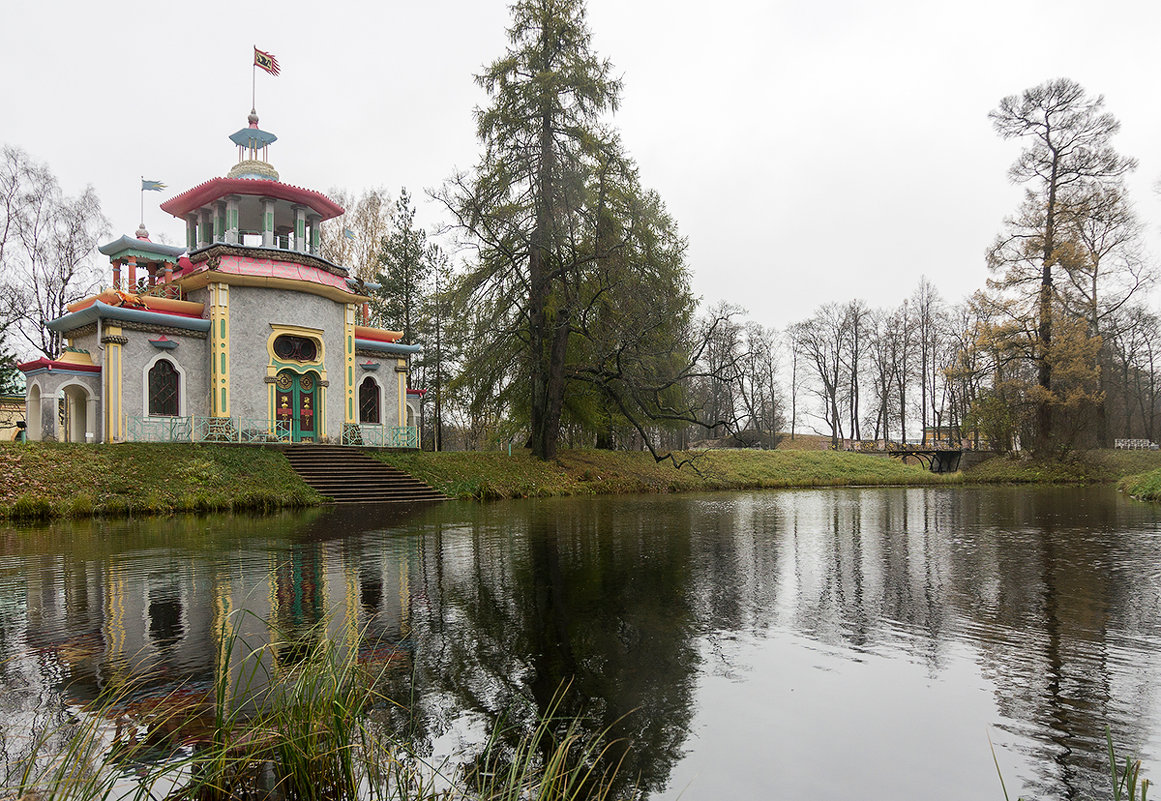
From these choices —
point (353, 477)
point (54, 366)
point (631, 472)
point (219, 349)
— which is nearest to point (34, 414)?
point (54, 366)

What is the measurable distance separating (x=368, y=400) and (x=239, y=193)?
29.2ft

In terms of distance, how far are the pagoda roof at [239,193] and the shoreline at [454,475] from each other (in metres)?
9.40

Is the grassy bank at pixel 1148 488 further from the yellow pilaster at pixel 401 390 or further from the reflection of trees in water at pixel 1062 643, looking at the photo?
the yellow pilaster at pixel 401 390

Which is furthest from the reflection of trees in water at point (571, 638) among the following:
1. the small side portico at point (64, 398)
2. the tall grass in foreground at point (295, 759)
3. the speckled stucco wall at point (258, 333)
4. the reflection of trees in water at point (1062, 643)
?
the small side portico at point (64, 398)

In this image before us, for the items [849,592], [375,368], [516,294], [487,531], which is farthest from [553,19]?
[849,592]

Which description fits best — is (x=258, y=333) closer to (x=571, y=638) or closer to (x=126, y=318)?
(x=126, y=318)

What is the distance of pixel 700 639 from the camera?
5.54 meters

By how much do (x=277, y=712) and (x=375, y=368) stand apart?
26.5 metres

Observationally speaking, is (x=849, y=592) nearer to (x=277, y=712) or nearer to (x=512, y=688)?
(x=512, y=688)

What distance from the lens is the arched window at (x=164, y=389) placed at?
22688mm

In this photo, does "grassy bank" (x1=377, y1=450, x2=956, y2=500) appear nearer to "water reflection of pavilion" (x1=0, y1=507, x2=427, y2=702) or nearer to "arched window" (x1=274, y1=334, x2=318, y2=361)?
"arched window" (x1=274, y1=334, x2=318, y2=361)

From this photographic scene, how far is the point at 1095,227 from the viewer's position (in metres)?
33.8

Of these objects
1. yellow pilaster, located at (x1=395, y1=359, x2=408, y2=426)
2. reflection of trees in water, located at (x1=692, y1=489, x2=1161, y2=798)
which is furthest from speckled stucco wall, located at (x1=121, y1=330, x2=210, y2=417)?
reflection of trees in water, located at (x1=692, y1=489, x2=1161, y2=798)

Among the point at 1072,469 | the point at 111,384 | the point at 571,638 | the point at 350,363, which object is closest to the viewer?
the point at 571,638
